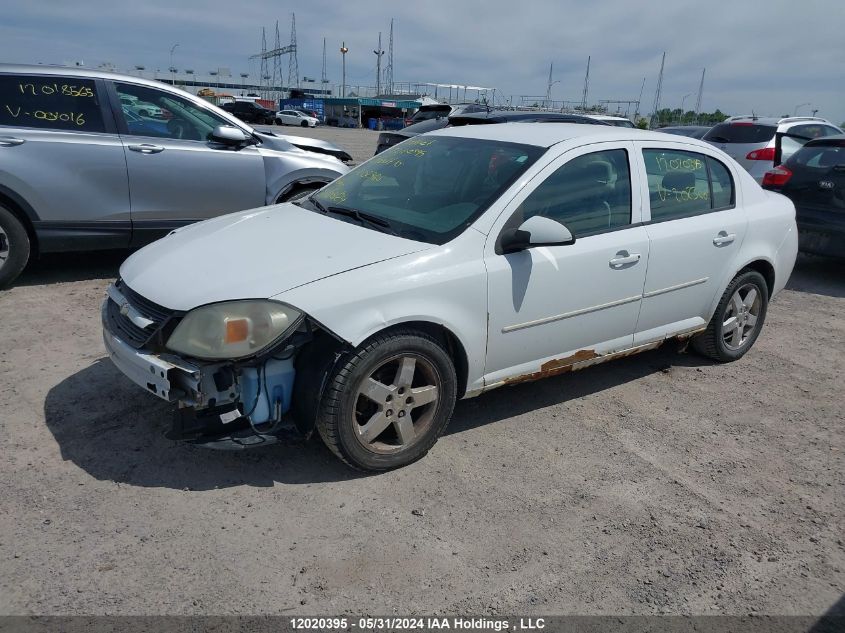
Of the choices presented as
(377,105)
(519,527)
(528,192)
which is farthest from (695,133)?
(377,105)

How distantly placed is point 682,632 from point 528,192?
2.24 m

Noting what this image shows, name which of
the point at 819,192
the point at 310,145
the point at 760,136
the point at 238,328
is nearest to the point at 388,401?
the point at 238,328

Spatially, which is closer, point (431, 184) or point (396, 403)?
point (396, 403)

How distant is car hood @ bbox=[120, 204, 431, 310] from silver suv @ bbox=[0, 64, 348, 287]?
232 centimetres

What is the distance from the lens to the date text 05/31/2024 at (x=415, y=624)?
8.07 ft

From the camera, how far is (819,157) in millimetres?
7703

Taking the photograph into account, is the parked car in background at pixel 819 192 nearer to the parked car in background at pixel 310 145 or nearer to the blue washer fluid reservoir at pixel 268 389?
the parked car in background at pixel 310 145

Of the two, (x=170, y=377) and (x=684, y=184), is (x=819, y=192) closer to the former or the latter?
(x=684, y=184)

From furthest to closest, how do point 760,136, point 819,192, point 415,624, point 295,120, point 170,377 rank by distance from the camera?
1. point 295,120
2. point 760,136
3. point 819,192
4. point 170,377
5. point 415,624

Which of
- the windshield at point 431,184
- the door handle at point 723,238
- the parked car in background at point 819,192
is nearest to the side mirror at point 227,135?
the windshield at point 431,184

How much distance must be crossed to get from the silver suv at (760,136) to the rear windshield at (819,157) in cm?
264

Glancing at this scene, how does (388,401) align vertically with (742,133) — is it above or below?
below

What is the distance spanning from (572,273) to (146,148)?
4.15 metres

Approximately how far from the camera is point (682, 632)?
8.28 ft
